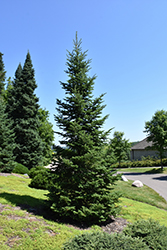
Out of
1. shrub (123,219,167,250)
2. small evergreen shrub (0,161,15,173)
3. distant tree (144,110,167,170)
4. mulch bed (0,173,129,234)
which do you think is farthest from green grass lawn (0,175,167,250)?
distant tree (144,110,167,170)

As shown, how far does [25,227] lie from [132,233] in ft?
12.0

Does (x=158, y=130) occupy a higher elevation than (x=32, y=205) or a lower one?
higher

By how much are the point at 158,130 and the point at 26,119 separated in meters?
19.8

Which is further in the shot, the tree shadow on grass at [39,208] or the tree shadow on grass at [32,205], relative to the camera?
the tree shadow on grass at [32,205]

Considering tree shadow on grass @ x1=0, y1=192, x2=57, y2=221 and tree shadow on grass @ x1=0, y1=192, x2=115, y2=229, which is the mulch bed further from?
tree shadow on grass @ x1=0, y1=192, x2=57, y2=221

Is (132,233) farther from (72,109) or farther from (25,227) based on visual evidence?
(72,109)

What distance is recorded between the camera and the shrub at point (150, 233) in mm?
4770

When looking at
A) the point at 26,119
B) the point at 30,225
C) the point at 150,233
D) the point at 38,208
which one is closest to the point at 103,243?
the point at 150,233

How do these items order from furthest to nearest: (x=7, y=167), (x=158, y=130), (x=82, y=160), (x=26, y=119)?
(x=158, y=130) < (x=26, y=119) < (x=7, y=167) < (x=82, y=160)

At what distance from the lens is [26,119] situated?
967 inches

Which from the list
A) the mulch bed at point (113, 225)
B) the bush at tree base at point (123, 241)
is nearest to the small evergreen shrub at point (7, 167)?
the mulch bed at point (113, 225)

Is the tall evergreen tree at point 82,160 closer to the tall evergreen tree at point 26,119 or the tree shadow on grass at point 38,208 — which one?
the tree shadow on grass at point 38,208

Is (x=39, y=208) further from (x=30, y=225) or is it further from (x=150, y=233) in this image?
(x=150, y=233)

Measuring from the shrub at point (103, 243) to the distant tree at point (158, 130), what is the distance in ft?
81.4
